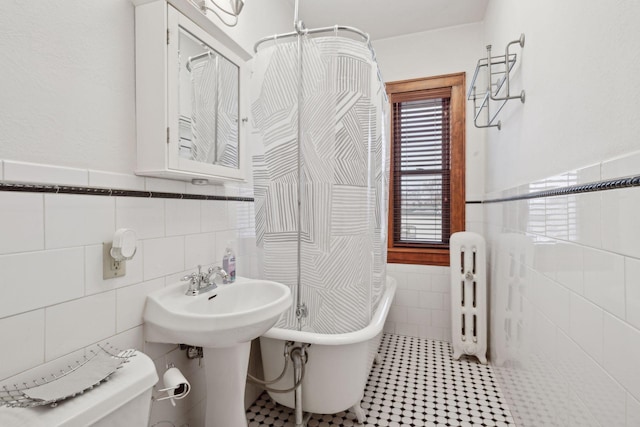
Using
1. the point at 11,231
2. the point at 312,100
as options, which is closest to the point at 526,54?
the point at 312,100

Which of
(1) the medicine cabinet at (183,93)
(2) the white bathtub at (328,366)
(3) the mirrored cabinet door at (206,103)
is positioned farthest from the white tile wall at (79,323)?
(2) the white bathtub at (328,366)

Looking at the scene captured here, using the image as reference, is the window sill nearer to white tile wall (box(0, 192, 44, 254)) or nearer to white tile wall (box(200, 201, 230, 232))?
white tile wall (box(200, 201, 230, 232))

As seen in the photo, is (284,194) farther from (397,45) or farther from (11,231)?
(397,45)

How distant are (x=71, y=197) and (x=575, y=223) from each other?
62.9 inches

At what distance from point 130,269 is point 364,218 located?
43.1 inches

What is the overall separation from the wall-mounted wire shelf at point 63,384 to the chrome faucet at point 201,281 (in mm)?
376

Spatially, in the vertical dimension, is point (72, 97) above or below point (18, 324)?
above

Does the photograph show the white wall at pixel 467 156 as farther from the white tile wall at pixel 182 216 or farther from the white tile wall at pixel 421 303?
the white tile wall at pixel 182 216

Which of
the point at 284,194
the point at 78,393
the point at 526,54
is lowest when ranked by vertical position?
the point at 78,393

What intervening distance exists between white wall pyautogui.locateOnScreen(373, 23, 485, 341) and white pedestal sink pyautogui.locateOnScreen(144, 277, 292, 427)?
1797mm

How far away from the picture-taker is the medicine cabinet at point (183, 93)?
1146 millimetres

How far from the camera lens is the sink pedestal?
132cm

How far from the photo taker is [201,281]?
1.37 metres

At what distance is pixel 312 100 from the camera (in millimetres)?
1585
